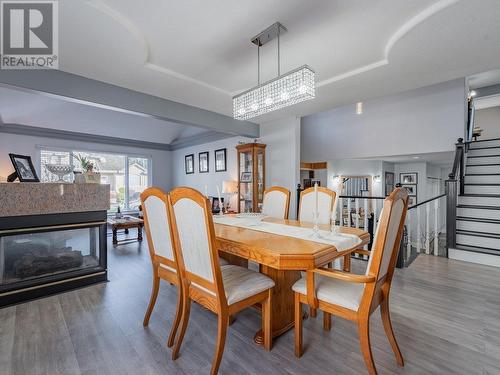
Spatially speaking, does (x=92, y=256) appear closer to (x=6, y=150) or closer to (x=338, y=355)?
(x=338, y=355)

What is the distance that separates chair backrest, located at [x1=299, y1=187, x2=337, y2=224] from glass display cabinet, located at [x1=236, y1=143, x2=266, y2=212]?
209cm

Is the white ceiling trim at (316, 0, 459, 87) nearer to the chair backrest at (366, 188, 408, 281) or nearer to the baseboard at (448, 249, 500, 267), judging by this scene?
the chair backrest at (366, 188, 408, 281)

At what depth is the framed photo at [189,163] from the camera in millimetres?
7078

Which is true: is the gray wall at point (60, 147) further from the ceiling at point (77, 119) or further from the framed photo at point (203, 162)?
the framed photo at point (203, 162)

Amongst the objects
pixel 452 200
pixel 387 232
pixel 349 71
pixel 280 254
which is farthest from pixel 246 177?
pixel 387 232

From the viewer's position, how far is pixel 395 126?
485 centimetres

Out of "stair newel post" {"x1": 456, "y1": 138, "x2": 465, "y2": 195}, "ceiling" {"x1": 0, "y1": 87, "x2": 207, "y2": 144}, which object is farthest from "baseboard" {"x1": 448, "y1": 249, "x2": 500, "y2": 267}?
"ceiling" {"x1": 0, "y1": 87, "x2": 207, "y2": 144}

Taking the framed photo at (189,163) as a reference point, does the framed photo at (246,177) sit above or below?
below

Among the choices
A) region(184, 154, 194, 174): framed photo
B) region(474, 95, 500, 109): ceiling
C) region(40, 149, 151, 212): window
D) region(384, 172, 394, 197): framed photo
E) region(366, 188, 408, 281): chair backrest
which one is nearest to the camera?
region(366, 188, 408, 281): chair backrest

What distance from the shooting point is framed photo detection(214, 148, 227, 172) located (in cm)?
604

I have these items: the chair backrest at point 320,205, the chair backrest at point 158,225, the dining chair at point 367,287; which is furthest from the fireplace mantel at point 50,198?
the dining chair at point 367,287

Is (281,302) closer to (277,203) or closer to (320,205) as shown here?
(320,205)

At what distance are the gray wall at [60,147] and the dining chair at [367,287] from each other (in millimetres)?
6496

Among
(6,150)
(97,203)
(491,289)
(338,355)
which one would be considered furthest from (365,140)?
(6,150)
